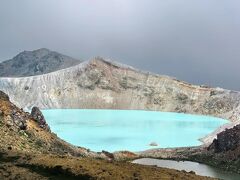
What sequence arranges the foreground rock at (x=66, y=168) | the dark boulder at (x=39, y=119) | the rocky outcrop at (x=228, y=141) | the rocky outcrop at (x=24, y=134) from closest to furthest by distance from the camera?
1. the foreground rock at (x=66, y=168)
2. the rocky outcrop at (x=24, y=134)
3. the dark boulder at (x=39, y=119)
4. the rocky outcrop at (x=228, y=141)

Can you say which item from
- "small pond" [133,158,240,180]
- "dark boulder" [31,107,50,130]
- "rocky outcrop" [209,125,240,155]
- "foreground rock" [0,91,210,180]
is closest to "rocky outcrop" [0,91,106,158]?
"dark boulder" [31,107,50,130]

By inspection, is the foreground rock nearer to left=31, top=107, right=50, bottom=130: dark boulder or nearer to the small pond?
left=31, top=107, right=50, bottom=130: dark boulder

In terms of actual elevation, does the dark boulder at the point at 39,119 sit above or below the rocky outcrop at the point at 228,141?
above

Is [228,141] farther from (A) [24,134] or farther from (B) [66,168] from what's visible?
(B) [66,168]

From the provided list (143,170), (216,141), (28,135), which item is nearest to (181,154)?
(216,141)

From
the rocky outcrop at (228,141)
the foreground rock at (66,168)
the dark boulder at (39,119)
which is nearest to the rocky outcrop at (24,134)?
the dark boulder at (39,119)

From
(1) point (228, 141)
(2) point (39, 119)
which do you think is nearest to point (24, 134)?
(2) point (39, 119)

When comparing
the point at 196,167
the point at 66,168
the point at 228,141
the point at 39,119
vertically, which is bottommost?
the point at 196,167

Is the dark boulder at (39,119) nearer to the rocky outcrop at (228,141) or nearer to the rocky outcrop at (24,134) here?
the rocky outcrop at (24,134)

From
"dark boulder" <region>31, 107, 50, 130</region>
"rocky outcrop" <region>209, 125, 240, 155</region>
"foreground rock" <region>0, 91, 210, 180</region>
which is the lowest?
"foreground rock" <region>0, 91, 210, 180</region>

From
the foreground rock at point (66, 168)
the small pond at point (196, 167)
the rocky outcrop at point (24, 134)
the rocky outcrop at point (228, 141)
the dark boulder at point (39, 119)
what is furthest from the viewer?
the rocky outcrop at point (228, 141)

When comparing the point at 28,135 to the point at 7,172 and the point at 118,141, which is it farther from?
the point at 118,141
